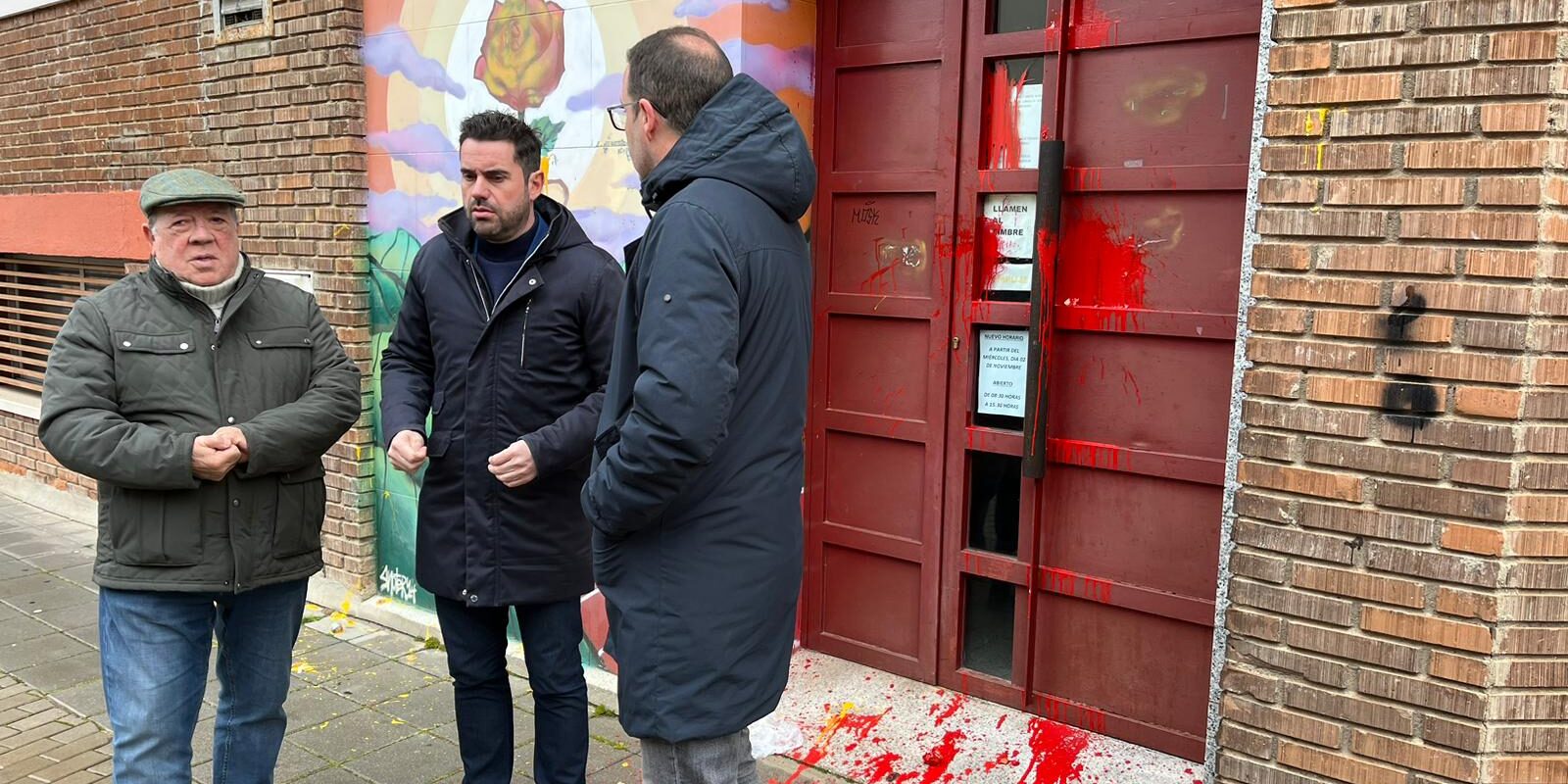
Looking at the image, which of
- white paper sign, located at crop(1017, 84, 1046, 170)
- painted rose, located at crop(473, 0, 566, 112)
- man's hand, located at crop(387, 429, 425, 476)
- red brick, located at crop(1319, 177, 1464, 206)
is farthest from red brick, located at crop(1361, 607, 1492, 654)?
painted rose, located at crop(473, 0, 566, 112)

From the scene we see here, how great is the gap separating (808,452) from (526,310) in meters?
1.54

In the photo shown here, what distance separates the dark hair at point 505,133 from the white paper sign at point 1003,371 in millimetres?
1671

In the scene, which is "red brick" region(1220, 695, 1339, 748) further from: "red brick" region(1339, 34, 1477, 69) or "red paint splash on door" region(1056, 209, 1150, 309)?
"red brick" region(1339, 34, 1477, 69)

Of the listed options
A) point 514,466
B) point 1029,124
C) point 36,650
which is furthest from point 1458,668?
point 36,650

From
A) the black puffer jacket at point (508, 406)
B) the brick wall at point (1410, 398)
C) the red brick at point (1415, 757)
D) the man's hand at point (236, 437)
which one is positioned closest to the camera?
the brick wall at point (1410, 398)

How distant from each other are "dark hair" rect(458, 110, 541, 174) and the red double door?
4.42 feet

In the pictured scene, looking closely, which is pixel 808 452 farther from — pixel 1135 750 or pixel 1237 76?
pixel 1237 76

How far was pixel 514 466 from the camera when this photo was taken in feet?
10.1

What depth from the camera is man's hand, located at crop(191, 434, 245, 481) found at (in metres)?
2.86

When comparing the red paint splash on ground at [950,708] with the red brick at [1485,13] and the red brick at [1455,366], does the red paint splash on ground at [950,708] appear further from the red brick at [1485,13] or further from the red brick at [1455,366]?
the red brick at [1485,13]

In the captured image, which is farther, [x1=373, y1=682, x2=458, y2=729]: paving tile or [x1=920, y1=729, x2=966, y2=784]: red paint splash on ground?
[x1=373, y1=682, x2=458, y2=729]: paving tile

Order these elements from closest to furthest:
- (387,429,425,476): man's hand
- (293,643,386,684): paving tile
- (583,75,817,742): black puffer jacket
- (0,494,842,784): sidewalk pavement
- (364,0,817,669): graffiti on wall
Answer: (583,75,817,742): black puffer jacket
(387,429,425,476): man's hand
(0,494,842,784): sidewalk pavement
(364,0,817,669): graffiti on wall
(293,643,386,684): paving tile

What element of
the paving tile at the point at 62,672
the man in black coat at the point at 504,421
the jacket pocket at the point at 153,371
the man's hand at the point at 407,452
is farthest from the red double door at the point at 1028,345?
the paving tile at the point at 62,672

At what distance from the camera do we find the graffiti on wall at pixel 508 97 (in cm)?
422
